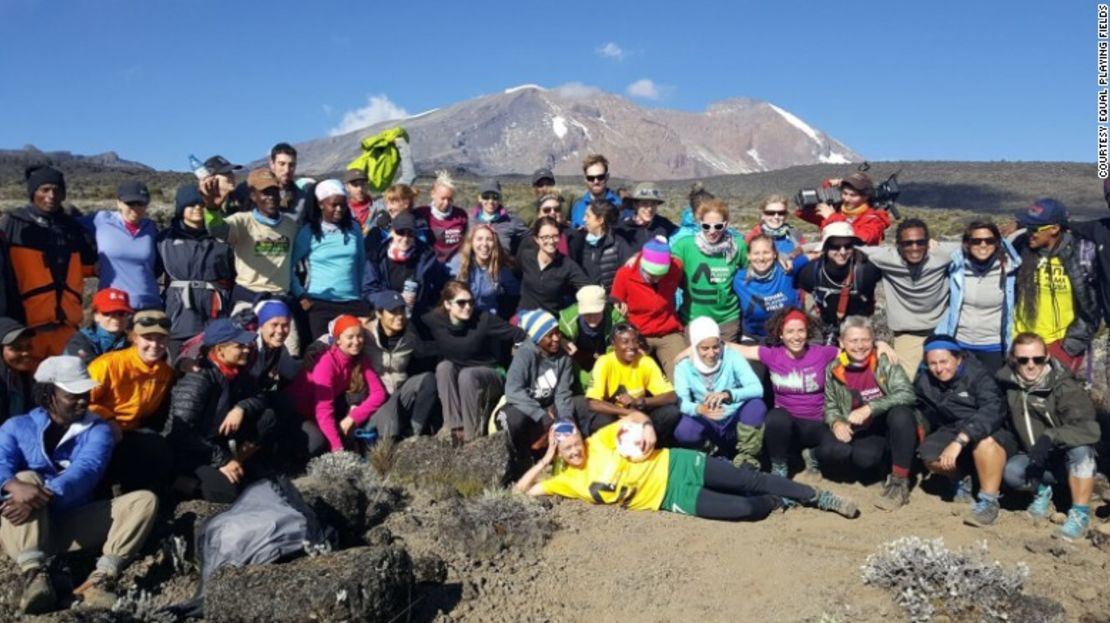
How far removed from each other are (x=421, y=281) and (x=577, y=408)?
1928 millimetres

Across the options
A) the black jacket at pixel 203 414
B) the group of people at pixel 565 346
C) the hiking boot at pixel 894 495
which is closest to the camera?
the black jacket at pixel 203 414

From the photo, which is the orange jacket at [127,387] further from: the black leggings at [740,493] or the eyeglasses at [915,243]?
the eyeglasses at [915,243]

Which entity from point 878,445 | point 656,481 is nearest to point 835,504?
point 878,445

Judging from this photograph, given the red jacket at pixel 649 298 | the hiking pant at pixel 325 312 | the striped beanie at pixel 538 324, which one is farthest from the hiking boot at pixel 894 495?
the hiking pant at pixel 325 312

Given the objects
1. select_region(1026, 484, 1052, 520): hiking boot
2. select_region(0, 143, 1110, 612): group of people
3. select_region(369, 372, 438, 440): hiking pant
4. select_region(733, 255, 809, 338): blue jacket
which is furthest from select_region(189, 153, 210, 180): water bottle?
select_region(1026, 484, 1052, 520): hiking boot

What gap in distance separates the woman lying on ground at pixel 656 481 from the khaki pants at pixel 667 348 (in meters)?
1.25

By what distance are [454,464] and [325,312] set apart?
1.83 metres

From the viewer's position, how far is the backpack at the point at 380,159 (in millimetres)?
9766

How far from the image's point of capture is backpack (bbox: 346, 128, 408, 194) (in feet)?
32.0

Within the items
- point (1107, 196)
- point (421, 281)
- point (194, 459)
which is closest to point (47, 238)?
point (194, 459)

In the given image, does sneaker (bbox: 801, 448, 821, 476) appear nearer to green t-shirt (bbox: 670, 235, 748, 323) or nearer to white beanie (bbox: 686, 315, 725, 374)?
white beanie (bbox: 686, 315, 725, 374)

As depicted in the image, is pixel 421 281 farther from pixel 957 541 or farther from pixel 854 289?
pixel 957 541

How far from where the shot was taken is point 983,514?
19.9ft

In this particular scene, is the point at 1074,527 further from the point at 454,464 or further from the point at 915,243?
the point at 454,464
